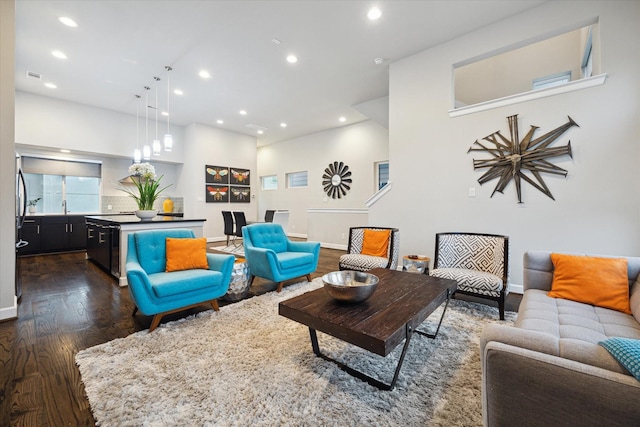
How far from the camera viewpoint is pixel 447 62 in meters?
3.79

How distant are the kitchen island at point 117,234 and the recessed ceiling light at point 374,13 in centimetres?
365

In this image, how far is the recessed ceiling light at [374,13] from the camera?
3.16 m

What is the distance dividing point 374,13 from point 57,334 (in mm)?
4594

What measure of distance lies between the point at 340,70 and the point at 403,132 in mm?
1574

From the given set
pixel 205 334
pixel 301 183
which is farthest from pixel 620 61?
pixel 301 183

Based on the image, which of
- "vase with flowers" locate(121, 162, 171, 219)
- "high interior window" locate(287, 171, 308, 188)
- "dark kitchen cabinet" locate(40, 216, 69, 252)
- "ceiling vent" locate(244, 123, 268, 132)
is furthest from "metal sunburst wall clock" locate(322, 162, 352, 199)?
"dark kitchen cabinet" locate(40, 216, 69, 252)

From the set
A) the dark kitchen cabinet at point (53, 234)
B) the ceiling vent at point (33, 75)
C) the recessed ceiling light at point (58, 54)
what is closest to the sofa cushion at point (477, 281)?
the recessed ceiling light at point (58, 54)

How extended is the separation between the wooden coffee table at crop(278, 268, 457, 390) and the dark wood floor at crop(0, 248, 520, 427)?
4.09 feet

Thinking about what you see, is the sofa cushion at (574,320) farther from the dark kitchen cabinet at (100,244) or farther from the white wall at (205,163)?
the white wall at (205,163)

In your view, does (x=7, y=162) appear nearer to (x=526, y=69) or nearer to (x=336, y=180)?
(x=336, y=180)

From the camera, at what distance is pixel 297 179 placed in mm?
9117

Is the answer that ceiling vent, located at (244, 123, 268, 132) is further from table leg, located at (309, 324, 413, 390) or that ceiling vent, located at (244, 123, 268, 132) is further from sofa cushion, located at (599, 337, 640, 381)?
sofa cushion, located at (599, 337, 640, 381)

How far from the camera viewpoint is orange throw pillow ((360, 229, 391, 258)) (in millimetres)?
3627

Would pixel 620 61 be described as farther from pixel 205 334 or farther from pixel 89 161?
pixel 89 161
